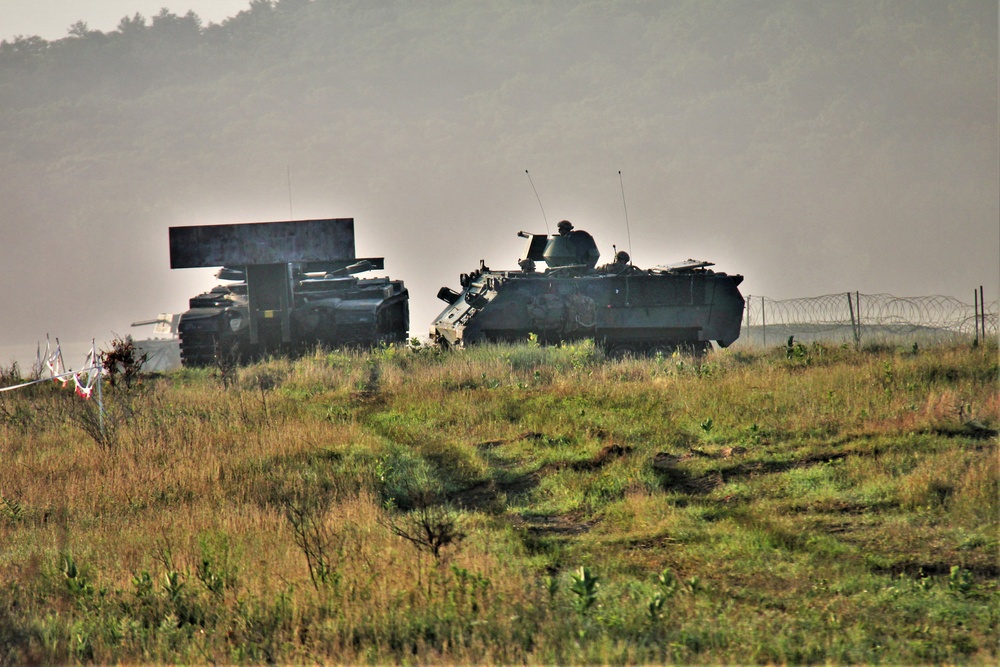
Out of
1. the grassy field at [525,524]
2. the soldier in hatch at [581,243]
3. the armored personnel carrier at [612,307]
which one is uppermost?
the soldier in hatch at [581,243]

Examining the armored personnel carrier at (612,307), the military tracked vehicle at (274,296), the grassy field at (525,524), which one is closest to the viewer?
the grassy field at (525,524)

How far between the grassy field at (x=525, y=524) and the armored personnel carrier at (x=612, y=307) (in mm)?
6654

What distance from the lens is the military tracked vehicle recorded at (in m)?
21.9

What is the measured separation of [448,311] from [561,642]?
1793 cm

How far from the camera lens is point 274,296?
73.9 feet

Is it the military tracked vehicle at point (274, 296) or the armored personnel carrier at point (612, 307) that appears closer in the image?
the armored personnel carrier at point (612, 307)

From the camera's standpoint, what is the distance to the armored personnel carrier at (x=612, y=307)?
20531 mm

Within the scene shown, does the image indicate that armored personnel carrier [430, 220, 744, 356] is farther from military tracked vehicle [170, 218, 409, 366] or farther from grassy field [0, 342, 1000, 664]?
grassy field [0, 342, 1000, 664]

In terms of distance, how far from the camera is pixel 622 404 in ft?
41.2

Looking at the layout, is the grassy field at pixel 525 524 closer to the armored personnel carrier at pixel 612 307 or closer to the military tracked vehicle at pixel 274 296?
the armored personnel carrier at pixel 612 307

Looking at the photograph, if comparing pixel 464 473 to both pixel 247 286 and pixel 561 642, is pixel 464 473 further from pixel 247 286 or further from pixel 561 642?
pixel 247 286

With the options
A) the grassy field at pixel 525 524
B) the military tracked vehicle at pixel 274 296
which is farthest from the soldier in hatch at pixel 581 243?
the grassy field at pixel 525 524

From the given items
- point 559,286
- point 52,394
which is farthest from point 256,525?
point 559,286

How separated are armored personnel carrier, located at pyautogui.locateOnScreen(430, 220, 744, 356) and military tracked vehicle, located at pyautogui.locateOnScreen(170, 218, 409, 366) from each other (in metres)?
2.61
